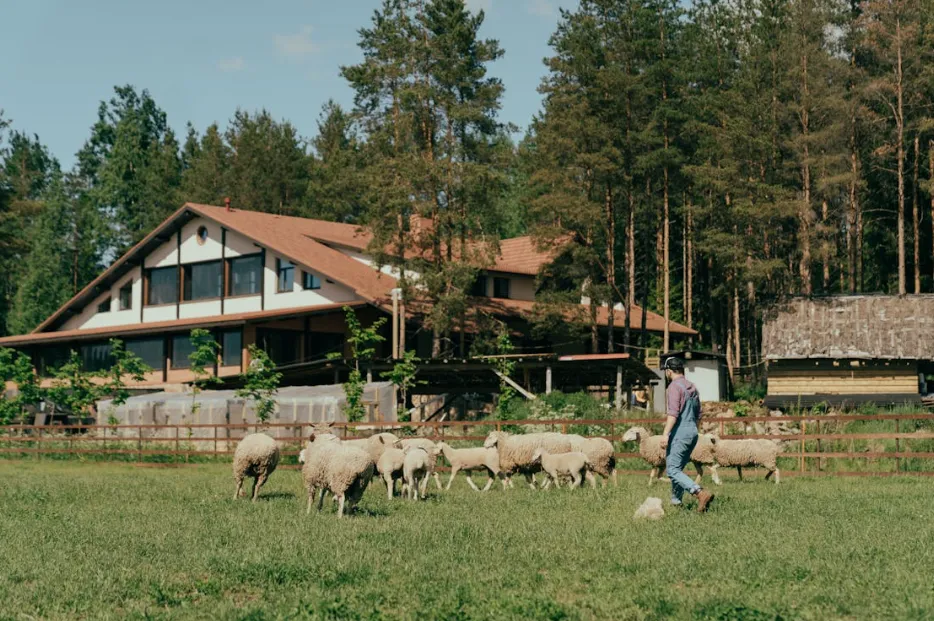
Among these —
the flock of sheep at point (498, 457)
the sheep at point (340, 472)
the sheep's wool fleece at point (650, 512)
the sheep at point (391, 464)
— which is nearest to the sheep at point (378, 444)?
the flock of sheep at point (498, 457)

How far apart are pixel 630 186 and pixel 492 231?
6758mm

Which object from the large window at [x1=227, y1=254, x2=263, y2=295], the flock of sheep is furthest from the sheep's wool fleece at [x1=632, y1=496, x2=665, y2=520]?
the large window at [x1=227, y1=254, x2=263, y2=295]

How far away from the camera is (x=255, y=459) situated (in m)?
18.4

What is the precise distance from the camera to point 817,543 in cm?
Answer: 1158

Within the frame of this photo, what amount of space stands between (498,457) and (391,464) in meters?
2.83

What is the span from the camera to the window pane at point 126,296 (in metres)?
54.4

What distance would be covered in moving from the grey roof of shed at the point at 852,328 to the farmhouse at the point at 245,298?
9215mm

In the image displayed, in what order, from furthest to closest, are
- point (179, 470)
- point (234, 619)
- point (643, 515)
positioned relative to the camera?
point (179, 470)
point (643, 515)
point (234, 619)

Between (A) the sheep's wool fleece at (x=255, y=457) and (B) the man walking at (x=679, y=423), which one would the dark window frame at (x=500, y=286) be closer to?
(A) the sheep's wool fleece at (x=255, y=457)

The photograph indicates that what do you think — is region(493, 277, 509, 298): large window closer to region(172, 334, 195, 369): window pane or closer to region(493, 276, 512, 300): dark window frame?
region(493, 276, 512, 300): dark window frame

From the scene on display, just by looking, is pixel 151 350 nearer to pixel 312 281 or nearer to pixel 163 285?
pixel 163 285

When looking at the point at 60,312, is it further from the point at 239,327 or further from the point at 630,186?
the point at 630,186

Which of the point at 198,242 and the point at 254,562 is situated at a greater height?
the point at 198,242

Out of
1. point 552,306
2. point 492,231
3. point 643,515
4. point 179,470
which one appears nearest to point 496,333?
point 552,306
